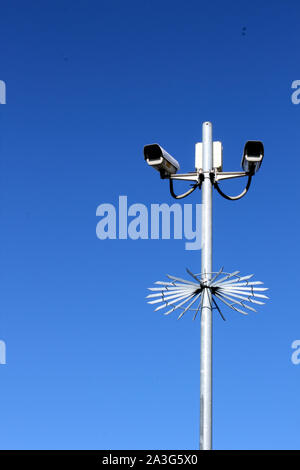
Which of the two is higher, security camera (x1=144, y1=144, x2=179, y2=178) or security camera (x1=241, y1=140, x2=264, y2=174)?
security camera (x1=144, y1=144, x2=179, y2=178)

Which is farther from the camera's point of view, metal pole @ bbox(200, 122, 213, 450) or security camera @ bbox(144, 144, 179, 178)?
security camera @ bbox(144, 144, 179, 178)

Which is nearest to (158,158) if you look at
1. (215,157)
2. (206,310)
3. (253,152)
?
(215,157)

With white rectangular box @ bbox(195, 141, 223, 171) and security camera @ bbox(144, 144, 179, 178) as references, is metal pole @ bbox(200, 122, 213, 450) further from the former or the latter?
security camera @ bbox(144, 144, 179, 178)

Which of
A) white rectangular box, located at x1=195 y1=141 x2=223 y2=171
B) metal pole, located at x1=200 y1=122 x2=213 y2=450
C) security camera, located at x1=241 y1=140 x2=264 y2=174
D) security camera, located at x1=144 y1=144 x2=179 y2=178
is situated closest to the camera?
metal pole, located at x1=200 y1=122 x2=213 y2=450

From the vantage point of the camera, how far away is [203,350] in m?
9.98

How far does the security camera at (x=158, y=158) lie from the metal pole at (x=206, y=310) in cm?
68

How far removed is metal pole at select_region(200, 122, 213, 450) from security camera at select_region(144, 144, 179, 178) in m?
0.68

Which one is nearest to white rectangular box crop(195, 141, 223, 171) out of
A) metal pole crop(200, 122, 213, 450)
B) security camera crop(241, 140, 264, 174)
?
metal pole crop(200, 122, 213, 450)

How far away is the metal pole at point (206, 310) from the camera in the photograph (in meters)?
9.62

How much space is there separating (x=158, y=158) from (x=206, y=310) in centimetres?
277

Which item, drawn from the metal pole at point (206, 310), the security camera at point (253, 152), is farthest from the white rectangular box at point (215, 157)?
the security camera at point (253, 152)

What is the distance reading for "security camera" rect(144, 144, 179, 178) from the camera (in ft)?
38.1
